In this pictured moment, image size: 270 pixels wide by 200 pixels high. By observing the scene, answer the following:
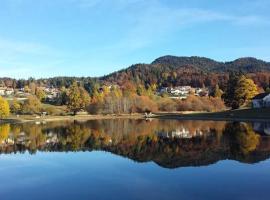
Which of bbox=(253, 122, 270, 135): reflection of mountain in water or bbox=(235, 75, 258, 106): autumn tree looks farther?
bbox=(235, 75, 258, 106): autumn tree

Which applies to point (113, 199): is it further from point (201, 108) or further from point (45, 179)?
point (201, 108)

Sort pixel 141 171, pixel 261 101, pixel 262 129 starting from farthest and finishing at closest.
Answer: pixel 261 101
pixel 262 129
pixel 141 171

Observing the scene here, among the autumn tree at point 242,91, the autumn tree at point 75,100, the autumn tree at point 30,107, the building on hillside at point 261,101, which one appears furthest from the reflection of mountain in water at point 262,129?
the autumn tree at point 30,107

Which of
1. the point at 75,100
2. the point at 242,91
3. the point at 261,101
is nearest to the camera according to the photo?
the point at 242,91

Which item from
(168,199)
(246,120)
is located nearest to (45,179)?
(168,199)

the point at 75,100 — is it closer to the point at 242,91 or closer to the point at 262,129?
the point at 242,91

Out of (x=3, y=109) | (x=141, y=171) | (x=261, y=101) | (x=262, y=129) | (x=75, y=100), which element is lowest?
(x=141, y=171)

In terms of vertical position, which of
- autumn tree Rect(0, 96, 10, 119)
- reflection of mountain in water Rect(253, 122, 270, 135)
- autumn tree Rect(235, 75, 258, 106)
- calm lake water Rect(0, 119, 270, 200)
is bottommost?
calm lake water Rect(0, 119, 270, 200)

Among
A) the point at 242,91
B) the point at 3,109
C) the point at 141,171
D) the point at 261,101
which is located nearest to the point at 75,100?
the point at 3,109

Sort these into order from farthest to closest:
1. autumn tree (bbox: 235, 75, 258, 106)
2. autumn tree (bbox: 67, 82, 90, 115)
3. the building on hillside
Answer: autumn tree (bbox: 67, 82, 90, 115) < autumn tree (bbox: 235, 75, 258, 106) < the building on hillside

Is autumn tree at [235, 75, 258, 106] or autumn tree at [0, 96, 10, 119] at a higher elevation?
autumn tree at [235, 75, 258, 106]

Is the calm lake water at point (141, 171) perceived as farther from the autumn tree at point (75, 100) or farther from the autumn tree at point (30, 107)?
the autumn tree at point (30, 107)

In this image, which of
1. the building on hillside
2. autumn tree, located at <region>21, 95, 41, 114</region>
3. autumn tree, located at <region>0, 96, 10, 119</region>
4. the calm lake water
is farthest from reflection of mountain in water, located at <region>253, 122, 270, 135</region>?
autumn tree, located at <region>21, 95, 41, 114</region>

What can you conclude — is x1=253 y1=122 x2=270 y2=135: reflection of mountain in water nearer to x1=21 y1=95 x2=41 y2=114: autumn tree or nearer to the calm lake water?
the calm lake water
